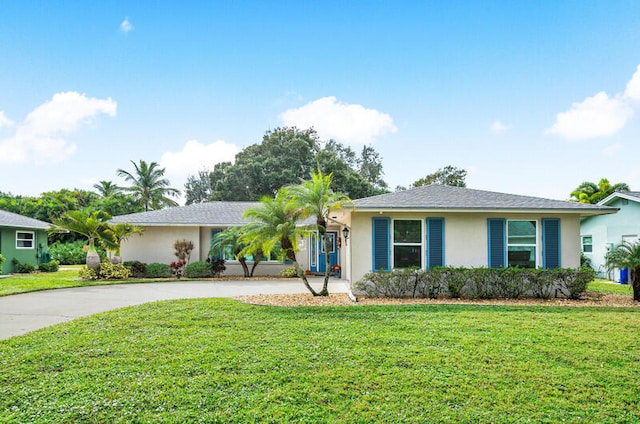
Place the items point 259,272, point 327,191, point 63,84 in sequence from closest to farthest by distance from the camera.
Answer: point 327,191 → point 63,84 → point 259,272

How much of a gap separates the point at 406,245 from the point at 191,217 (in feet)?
38.7

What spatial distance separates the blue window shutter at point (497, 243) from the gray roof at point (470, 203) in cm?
57

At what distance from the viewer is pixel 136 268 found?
59.3ft

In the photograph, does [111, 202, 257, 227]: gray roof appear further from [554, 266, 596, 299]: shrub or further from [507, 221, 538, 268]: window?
[554, 266, 596, 299]: shrub

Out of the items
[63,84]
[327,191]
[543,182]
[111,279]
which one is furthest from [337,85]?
[543,182]

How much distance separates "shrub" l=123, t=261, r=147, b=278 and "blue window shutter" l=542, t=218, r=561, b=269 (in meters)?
16.1

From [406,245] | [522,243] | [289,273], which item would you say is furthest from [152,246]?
[522,243]

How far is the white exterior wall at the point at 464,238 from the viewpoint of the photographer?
11.6 meters

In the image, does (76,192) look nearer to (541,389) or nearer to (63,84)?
(63,84)

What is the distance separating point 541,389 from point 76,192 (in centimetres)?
3848

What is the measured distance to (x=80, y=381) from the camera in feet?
15.5

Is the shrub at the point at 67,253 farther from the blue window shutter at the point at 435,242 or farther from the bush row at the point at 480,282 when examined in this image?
the blue window shutter at the point at 435,242

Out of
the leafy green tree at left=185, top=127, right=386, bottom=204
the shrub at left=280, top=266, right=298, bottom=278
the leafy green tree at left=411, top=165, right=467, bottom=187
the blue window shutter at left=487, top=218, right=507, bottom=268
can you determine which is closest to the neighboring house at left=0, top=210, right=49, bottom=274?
the shrub at left=280, top=266, right=298, bottom=278

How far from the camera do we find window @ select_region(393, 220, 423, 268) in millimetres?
11641
